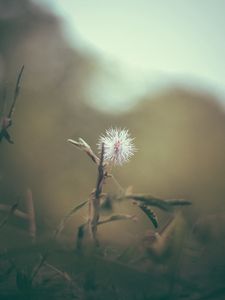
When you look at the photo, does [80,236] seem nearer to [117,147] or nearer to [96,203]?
[96,203]

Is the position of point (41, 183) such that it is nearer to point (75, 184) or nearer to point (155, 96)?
point (75, 184)

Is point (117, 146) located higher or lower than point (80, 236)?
higher

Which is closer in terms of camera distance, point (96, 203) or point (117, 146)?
point (96, 203)

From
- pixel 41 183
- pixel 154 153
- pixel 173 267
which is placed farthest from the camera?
pixel 154 153

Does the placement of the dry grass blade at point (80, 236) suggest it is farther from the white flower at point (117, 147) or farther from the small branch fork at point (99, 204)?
the white flower at point (117, 147)

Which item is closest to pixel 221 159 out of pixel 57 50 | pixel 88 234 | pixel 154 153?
pixel 154 153

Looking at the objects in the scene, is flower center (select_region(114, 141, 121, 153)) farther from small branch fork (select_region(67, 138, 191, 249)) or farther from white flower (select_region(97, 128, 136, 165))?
small branch fork (select_region(67, 138, 191, 249))

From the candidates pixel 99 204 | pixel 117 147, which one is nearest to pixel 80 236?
pixel 99 204
